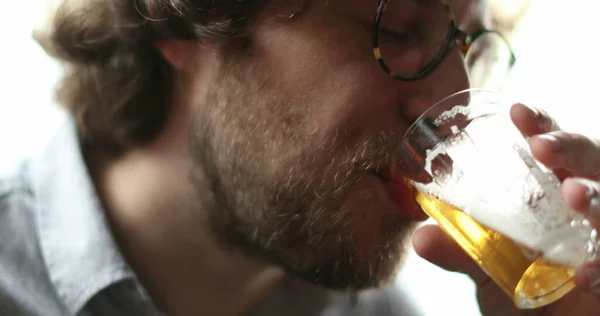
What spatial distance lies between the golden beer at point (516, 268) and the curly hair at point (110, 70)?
0.71 metres

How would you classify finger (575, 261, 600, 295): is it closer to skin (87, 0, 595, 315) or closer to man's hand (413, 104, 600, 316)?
man's hand (413, 104, 600, 316)

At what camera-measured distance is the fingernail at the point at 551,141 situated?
1.91 ft

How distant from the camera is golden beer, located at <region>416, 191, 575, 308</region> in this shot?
559mm

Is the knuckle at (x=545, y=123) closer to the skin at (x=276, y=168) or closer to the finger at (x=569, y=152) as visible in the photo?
the finger at (x=569, y=152)

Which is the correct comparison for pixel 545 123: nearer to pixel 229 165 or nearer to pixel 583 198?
pixel 583 198

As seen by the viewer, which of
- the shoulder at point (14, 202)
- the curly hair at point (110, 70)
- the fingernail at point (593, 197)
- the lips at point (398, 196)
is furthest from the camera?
the curly hair at point (110, 70)

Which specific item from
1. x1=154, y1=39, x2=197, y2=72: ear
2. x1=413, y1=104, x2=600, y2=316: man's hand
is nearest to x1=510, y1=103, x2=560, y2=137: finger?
x1=413, y1=104, x2=600, y2=316: man's hand

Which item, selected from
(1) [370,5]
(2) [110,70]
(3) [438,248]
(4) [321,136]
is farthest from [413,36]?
(2) [110,70]

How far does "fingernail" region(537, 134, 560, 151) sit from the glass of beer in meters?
0.02

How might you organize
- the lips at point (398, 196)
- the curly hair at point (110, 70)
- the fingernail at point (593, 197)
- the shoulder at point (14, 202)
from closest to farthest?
the fingernail at point (593, 197) < the lips at point (398, 196) < the shoulder at point (14, 202) < the curly hair at point (110, 70)

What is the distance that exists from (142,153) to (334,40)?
51 cm

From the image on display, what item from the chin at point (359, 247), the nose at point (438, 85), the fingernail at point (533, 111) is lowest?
the chin at point (359, 247)

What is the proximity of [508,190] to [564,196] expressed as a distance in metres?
0.06

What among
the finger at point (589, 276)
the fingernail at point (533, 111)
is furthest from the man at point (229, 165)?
the finger at point (589, 276)
